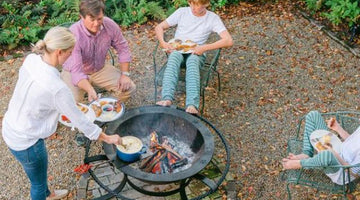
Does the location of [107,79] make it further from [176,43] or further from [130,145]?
[130,145]

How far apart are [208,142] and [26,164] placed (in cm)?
164

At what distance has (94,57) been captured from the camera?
15.1 feet

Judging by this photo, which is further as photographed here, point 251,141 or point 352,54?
point 352,54

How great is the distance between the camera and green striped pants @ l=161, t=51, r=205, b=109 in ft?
14.7

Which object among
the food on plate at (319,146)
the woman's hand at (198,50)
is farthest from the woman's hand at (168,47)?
the food on plate at (319,146)

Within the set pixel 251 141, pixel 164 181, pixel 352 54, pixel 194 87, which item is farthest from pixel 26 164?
pixel 352 54

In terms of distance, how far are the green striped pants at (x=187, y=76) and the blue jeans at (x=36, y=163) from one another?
5.14 feet

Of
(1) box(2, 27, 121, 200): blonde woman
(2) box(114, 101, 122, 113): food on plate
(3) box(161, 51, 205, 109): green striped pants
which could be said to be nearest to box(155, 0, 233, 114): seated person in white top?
(3) box(161, 51, 205, 109): green striped pants

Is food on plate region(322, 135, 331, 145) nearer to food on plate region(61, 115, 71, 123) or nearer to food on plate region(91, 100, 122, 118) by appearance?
food on plate region(91, 100, 122, 118)

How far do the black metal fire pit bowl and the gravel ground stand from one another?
0.82m

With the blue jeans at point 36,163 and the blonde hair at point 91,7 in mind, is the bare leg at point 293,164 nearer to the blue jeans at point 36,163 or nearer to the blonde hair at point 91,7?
the blue jeans at point 36,163

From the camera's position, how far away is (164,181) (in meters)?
3.38

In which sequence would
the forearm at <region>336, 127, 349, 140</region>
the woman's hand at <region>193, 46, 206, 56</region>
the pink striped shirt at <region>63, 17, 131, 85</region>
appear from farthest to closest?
the woman's hand at <region>193, 46, 206, 56</region>, the pink striped shirt at <region>63, 17, 131, 85</region>, the forearm at <region>336, 127, 349, 140</region>

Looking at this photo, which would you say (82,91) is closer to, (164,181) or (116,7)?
(164,181)
